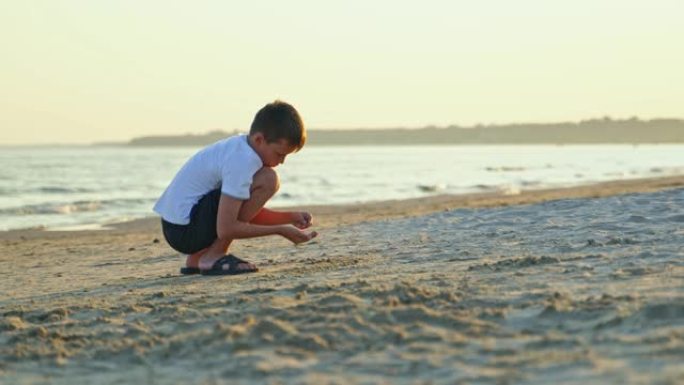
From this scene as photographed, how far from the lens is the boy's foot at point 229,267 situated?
5.77 m

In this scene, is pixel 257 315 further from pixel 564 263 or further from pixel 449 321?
pixel 564 263

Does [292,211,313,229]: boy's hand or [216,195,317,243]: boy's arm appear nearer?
[216,195,317,243]: boy's arm

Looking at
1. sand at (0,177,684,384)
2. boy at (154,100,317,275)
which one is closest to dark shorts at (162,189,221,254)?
boy at (154,100,317,275)

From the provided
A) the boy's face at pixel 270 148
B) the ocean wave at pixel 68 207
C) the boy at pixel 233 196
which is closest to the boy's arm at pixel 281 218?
the boy at pixel 233 196

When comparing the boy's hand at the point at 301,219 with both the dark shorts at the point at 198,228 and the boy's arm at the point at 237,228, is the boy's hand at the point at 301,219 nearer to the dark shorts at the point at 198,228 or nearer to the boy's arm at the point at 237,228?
the boy's arm at the point at 237,228

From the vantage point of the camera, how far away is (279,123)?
5.38 m

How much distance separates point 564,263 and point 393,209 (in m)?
10.6

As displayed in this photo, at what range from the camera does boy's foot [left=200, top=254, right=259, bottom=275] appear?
577 cm

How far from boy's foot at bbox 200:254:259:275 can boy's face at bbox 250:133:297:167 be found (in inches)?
26.6

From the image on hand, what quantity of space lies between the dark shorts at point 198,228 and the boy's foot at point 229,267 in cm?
15

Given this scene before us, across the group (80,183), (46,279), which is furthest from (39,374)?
(80,183)

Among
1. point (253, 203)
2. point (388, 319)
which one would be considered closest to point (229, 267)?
point (253, 203)

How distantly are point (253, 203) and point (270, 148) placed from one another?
0.38m

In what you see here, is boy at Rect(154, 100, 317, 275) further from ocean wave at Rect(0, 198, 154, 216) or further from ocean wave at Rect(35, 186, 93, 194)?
ocean wave at Rect(35, 186, 93, 194)
